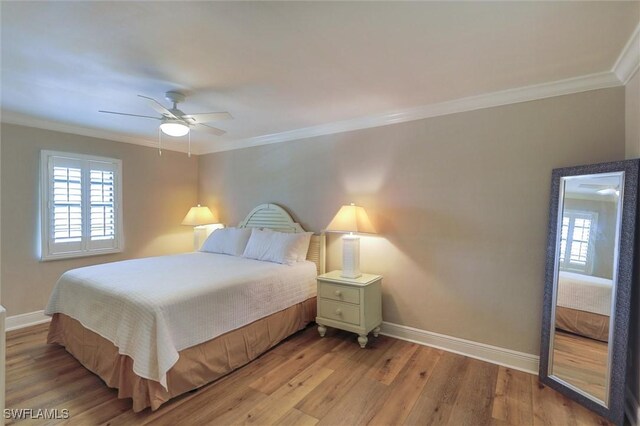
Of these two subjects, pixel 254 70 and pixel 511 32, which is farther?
pixel 254 70

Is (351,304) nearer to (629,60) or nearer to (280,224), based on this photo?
(280,224)

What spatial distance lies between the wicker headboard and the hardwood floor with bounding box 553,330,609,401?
2279 mm

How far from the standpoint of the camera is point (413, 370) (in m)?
2.59

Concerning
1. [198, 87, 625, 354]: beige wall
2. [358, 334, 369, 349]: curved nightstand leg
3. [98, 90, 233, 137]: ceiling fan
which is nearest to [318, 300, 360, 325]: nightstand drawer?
[358, 334, 369, 349]: curved nightstand leg

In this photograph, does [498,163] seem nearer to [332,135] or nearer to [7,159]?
[332,135]

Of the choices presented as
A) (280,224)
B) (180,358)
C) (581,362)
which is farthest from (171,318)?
(581,362)

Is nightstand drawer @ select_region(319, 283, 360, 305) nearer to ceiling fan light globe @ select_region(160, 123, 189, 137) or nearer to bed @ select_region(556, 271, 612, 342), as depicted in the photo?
bed @ select_region(556, 271, 612, 342)

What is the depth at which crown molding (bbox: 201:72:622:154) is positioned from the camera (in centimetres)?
235

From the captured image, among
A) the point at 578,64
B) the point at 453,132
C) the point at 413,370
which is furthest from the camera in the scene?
the point at 453,132

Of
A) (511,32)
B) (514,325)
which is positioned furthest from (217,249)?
(511,32)

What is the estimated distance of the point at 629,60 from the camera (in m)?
2.01

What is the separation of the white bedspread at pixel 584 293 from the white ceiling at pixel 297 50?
1.52 metres

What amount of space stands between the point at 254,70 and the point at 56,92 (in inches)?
73.9

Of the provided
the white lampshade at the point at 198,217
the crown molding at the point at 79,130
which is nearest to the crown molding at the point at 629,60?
the white lampshade at the point at 198,217
